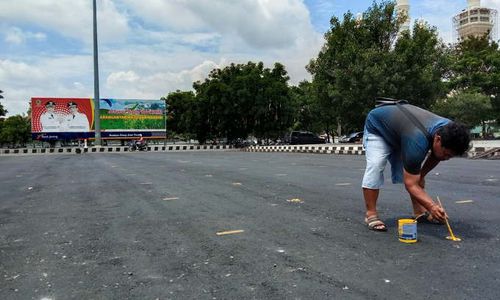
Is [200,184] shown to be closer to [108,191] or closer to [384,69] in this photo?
[108,191]

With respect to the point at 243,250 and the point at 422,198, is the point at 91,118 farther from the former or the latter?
the point at 422,198

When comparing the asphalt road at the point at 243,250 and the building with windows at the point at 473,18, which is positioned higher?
the building with windows at the point at 473,18

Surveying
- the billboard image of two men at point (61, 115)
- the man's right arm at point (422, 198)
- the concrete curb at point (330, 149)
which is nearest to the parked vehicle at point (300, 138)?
the concrete curb at point (330, 149)

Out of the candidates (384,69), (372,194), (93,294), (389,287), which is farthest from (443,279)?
(384,69)

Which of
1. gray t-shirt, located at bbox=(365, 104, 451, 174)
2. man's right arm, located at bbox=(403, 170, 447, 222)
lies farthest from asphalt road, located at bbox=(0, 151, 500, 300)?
gray t-shirt, located at bbox=(365, 104, 451, 174)

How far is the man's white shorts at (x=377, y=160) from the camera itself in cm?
421

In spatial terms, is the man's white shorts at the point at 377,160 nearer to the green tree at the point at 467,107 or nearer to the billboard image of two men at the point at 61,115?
the green tree at the point at 467,107

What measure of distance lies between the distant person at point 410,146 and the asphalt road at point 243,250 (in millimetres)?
304

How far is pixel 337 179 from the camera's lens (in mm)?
8734

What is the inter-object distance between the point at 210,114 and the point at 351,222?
4106 centimetres

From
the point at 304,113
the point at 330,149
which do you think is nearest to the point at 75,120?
the point at 330,149

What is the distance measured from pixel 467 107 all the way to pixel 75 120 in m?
36.9

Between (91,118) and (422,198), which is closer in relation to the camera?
(422,198)

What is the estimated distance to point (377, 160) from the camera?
13.9 feet
